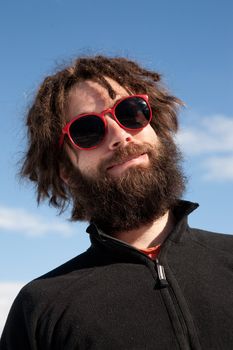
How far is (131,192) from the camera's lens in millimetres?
3957

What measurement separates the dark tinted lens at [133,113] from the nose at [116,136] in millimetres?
65

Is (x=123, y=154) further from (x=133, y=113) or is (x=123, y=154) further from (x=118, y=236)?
(x=118, y=236)

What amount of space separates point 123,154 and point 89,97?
89 centimetres

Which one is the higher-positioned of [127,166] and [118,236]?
[127,166]

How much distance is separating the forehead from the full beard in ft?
2.06

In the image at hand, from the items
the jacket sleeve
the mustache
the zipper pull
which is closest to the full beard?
the mustache

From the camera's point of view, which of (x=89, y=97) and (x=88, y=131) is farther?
(x=89, y=97)

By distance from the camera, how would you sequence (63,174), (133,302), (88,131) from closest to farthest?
Answer: (133,302) → (88,131) → (63,174)

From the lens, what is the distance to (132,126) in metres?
4.18

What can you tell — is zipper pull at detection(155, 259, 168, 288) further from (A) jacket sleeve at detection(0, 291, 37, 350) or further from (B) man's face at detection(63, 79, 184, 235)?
(A) jacket sleeve at detection(0, 291, 37, 350)

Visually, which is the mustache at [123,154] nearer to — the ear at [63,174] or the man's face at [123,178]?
the man's face at [123,178]

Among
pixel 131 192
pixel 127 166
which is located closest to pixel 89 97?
pixel 127 166

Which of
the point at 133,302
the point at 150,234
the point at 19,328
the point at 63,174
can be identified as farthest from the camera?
the point at 63,174

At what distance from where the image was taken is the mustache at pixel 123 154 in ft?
12.9
